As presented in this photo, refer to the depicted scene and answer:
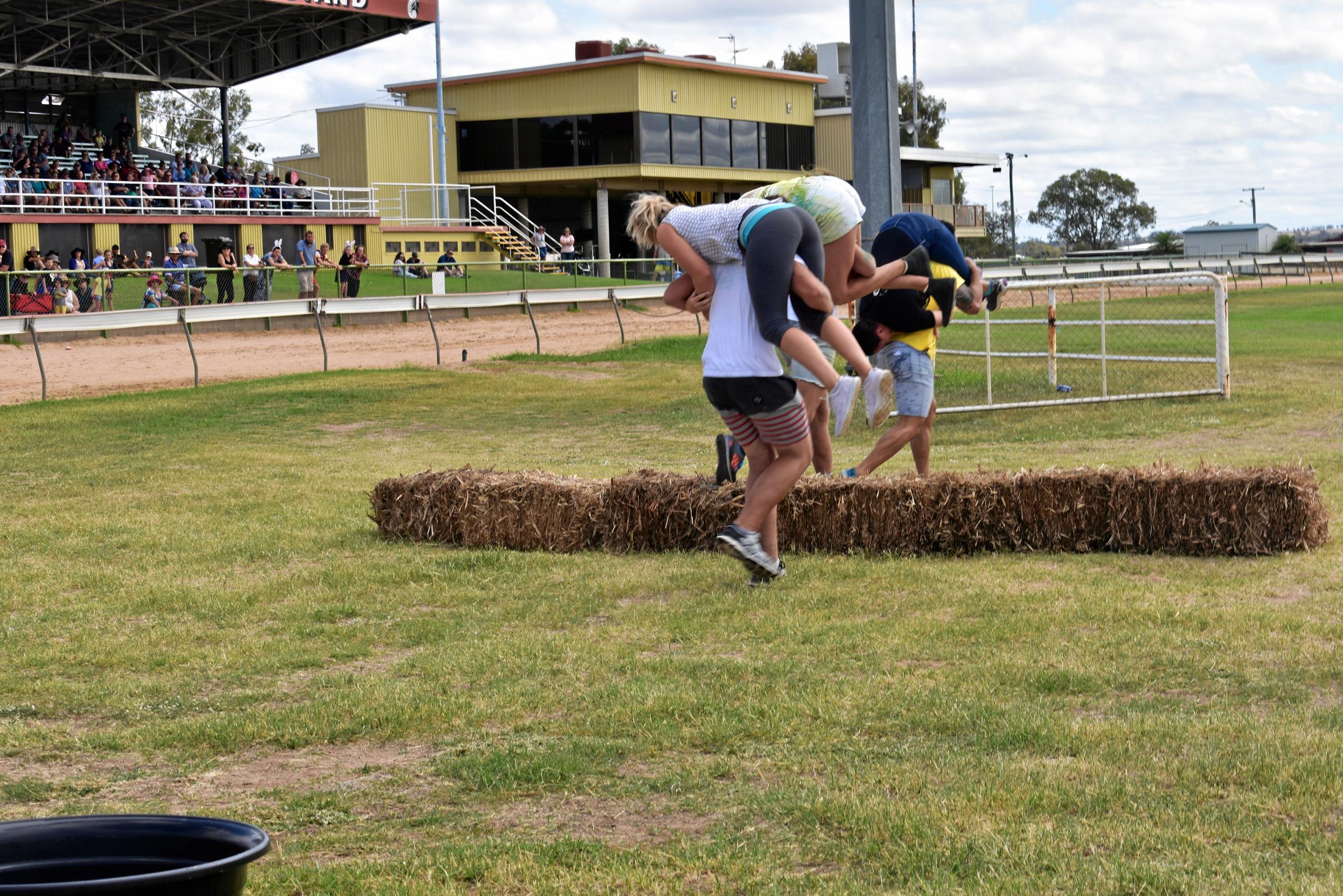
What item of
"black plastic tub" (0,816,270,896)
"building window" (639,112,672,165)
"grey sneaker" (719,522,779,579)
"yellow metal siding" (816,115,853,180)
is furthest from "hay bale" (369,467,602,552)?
"yellow metal siding" (816,115,853,180)

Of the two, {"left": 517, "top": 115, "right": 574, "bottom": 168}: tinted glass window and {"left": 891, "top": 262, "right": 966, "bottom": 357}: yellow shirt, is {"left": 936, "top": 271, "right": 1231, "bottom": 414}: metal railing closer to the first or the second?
{"left": 891, "top": 262, "right": 966, "bottom": 357}: yellow shirt

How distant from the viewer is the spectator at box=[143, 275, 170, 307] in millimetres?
25516

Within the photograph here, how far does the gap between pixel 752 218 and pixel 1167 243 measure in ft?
309

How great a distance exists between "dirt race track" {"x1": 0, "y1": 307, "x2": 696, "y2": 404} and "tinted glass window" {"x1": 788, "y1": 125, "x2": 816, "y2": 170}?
30.0 m

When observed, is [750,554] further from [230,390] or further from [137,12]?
[137,12]

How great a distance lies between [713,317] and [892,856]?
3.38m

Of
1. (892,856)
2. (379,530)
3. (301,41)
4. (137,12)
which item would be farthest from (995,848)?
(301,41)

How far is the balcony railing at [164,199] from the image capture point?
36562 millimetres

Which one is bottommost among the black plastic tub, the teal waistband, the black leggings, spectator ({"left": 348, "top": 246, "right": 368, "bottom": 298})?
the black plastic tub

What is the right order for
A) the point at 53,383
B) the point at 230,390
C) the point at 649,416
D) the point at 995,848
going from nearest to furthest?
the point at 995,848
the point at 649,416
the point at 230,390
the point at 53,383

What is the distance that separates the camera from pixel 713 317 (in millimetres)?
6508

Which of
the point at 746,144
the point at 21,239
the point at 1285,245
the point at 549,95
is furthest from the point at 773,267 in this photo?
the point at 1285,245

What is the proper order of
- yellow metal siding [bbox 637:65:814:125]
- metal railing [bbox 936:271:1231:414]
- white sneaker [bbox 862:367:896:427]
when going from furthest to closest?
yellow metal siding [bbox 637:65:814:125] < metal railing [bbox 936:271:1231:414] < white sneaker [bbox 862:367:896:427]

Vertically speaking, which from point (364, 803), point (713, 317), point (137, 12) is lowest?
point (364, 803)
